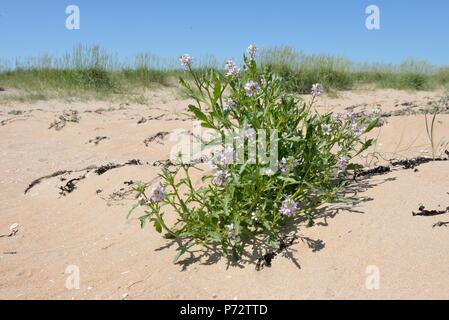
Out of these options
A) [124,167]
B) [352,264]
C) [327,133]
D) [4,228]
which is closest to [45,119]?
[124,167]

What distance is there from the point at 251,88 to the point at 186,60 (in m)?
0.39

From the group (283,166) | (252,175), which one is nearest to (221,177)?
(252,175)

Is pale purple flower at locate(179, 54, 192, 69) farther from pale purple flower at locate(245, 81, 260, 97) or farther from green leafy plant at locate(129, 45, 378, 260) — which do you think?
pale purple flower at locate(245, 81, 260, 97)

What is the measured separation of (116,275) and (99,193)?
50.3 inches

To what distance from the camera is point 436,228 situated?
2193 mm

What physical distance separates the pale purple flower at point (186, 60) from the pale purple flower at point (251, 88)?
0.34 meters

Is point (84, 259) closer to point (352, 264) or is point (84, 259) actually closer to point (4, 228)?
point (4, 228)

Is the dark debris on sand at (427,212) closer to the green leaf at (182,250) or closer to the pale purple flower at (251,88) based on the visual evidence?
A: the pale purple flower at (251,88)

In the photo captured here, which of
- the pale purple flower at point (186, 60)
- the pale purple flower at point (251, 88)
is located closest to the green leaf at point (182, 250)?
the pale purple flower at point (251, 88)

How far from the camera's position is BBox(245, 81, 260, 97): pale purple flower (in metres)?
2.38

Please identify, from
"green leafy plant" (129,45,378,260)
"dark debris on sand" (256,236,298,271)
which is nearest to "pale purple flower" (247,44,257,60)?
"green leafy plant" (129,45,378,260)

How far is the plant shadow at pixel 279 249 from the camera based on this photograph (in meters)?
2.20

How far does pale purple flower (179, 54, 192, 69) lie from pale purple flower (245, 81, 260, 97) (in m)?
0.34

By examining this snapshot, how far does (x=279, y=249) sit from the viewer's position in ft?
7.38
